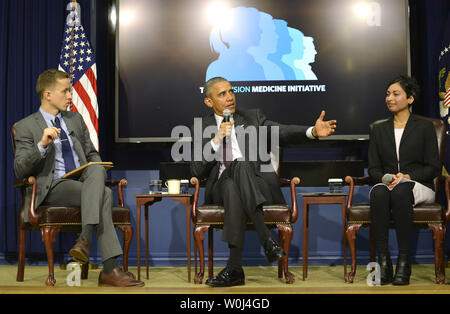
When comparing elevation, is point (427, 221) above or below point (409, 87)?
below

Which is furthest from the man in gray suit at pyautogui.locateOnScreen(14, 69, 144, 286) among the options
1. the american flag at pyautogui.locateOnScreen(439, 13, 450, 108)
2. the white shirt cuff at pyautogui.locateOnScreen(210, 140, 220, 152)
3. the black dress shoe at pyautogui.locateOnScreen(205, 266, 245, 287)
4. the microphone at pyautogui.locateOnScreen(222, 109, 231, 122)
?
the american flag at pyautogui.locateOnScreen(439, 13, 450, 108)

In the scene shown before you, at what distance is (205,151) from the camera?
3600 millimetres

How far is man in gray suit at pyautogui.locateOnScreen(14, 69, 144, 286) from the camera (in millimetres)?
3127

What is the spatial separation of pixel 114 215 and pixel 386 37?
2.98 metres

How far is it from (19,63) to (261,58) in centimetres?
226

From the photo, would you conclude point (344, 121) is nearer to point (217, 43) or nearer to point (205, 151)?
point (217, 43)

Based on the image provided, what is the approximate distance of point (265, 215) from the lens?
342cm

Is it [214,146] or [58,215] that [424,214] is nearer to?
[214,146]

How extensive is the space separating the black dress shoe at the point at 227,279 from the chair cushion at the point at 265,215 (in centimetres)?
36

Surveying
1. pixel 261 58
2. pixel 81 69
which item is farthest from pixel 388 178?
pixel 81 69

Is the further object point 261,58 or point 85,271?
point 261,58

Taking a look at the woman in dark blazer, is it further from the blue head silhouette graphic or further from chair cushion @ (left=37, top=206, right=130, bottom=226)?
chair cushion @ (left=37, top=206, right=130, bottom=226)

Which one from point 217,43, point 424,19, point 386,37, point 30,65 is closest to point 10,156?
point 30,65
